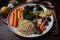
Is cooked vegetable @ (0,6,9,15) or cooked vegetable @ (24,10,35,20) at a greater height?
cooked vegetable @ (0,6,9,15)

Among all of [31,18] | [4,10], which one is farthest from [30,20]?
[4,10]

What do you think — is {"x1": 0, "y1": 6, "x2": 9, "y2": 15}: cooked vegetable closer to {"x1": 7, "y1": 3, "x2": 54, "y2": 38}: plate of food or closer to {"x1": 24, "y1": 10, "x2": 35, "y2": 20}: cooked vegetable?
{"x1": 7, "y1": 3, "x2": 54, "y2": 38}: plate of food

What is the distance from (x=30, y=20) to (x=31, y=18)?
0.05ft

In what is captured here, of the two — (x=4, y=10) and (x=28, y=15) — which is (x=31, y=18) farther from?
(x=4, y=10)

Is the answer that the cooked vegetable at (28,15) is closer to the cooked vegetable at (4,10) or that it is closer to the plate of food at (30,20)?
the plate of food at (30,20)

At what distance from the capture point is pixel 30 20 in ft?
2.97

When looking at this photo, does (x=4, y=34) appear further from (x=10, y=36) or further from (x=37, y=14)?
(x=37, y=14)

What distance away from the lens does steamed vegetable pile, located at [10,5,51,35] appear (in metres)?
0.86

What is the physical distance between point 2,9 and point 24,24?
202mm

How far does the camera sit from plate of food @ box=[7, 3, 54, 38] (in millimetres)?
850

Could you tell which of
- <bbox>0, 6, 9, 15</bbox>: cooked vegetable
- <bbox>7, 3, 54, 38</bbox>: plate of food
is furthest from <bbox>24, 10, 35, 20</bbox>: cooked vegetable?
<bbox>0, 6, 9, 15</bbox>: cooked vegetable

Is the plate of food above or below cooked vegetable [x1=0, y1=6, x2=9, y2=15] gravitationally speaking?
below

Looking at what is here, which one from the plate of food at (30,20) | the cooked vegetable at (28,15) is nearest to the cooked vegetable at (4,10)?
Result: the plate of food at (30,20)

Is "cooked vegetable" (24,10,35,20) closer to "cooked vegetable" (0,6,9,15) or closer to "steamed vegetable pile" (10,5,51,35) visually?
"steamed vegetable pile" (10,5,51,35)
